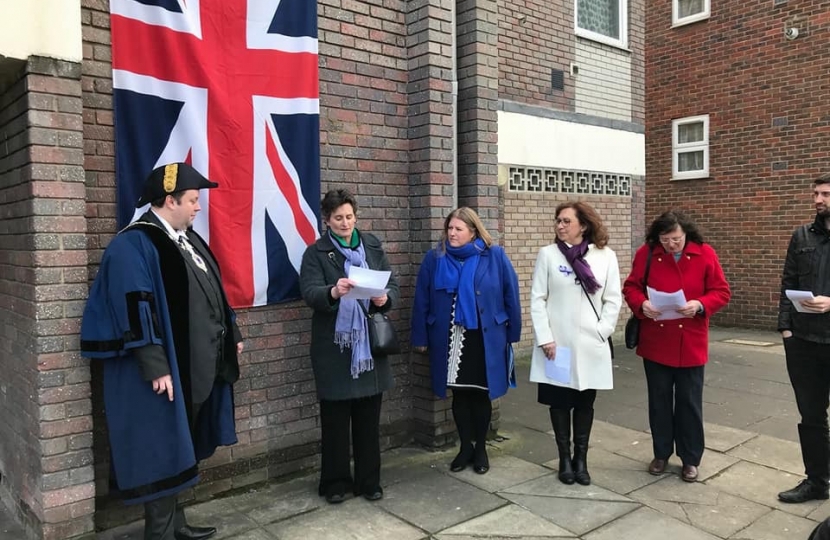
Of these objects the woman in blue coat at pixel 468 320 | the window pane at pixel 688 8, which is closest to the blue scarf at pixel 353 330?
the woman in blue coat at pixel 468 320

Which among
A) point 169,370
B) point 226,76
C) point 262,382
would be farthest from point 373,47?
point 169,370

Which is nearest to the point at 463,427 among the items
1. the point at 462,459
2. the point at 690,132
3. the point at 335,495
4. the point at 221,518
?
the point at 462,459

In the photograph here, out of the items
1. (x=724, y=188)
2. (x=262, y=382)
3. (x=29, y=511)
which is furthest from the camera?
(x=724, y=188)

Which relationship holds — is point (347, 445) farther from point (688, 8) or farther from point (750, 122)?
point (688, 8)

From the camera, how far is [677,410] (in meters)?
4.52

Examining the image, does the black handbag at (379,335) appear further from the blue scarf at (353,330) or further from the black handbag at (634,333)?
the black handbag at (634,333)

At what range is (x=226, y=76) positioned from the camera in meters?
4.09

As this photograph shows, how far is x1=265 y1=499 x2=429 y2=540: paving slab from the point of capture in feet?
12.0

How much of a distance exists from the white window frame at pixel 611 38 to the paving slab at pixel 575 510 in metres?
6.74

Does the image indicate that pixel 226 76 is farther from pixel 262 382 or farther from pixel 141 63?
pixel 262 382

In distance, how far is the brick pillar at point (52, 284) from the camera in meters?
3.26

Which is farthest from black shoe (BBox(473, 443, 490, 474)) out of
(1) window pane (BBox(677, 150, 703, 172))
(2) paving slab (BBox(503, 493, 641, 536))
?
(1) window pane (BBox(677, 150, 703, 172))

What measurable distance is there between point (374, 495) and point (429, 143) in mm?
2537

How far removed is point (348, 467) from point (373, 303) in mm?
1064
